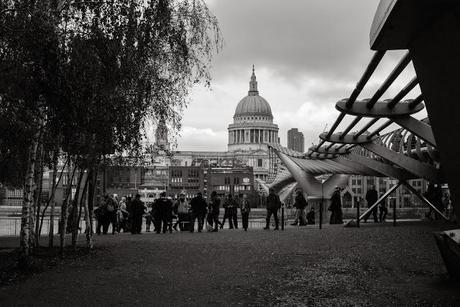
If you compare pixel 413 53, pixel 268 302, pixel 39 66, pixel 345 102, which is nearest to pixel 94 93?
pixel 39 66

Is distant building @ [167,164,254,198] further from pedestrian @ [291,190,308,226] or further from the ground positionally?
the ground

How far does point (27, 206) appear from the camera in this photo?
10.4 meters

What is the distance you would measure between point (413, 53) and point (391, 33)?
503mm

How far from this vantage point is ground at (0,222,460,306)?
25.0ft

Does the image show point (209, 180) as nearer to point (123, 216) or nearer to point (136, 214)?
point (123, 216)

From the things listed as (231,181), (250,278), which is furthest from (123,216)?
(231,181)

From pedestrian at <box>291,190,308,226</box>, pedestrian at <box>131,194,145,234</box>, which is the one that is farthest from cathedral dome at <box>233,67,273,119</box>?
pedestrian at <box>131,194,145,234</box>

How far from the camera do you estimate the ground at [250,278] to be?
25.0ft

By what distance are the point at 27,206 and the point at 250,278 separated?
4378 mm

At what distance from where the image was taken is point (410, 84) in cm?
1057

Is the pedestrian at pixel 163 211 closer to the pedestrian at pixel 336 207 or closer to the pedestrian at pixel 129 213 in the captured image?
the pedestrian at pixel 129 213

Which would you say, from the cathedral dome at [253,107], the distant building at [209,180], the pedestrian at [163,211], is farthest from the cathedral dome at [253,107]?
the pedestrian at [163,211]

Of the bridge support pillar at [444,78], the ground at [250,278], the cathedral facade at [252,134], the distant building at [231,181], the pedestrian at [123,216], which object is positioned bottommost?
the ground at [250,278]

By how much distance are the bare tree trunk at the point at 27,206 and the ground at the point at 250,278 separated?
0.54 m
